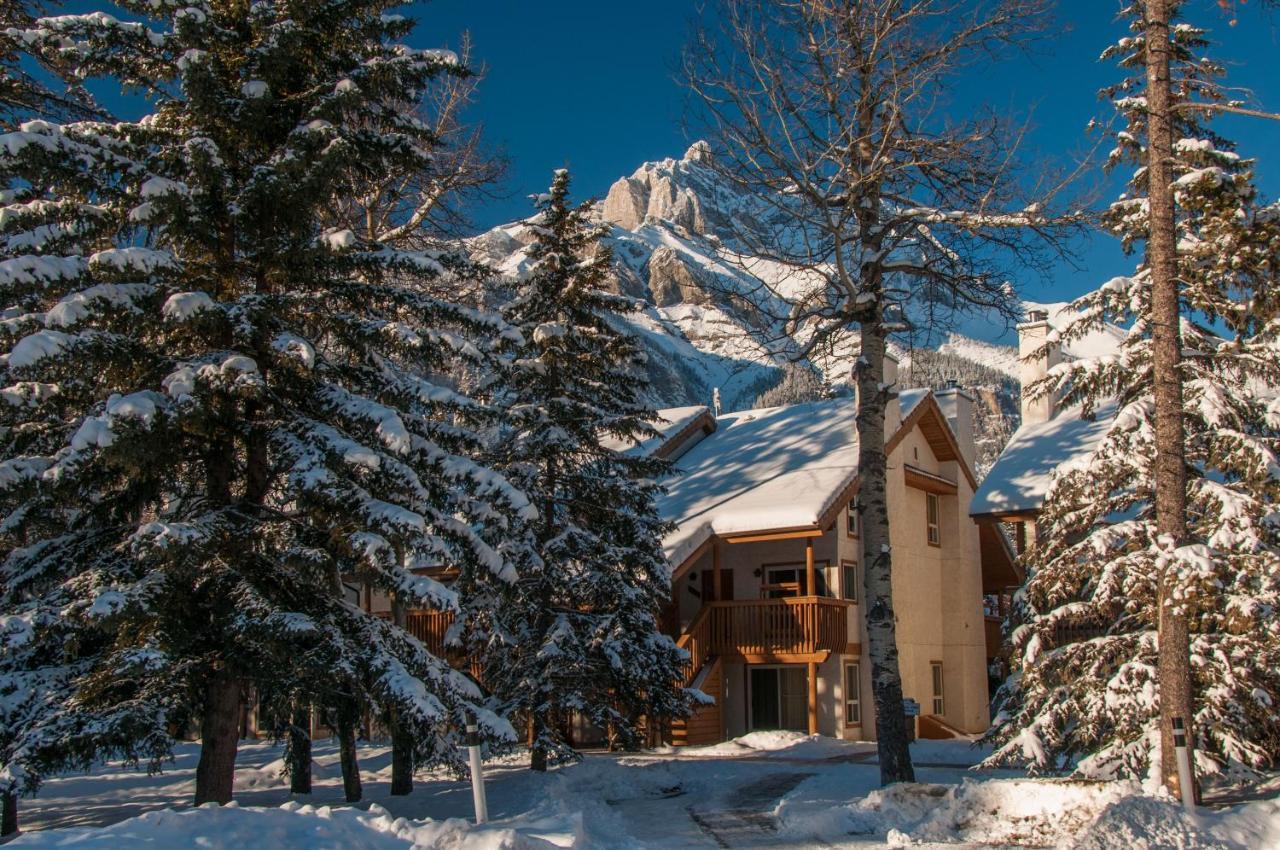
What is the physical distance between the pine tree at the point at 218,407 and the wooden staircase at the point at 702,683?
35.1 ft

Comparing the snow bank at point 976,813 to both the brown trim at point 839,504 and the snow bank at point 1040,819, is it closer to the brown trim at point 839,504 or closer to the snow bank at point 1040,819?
the snow bank at point 1040,819

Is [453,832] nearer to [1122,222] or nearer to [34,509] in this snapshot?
[34,509]

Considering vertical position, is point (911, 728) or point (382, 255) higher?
point (382, 255)

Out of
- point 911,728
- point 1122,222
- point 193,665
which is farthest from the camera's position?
point 911,728

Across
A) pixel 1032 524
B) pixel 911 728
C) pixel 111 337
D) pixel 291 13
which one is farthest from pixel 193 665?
pixel 1032 524

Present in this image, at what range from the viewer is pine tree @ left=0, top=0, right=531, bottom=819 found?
32.3 ft

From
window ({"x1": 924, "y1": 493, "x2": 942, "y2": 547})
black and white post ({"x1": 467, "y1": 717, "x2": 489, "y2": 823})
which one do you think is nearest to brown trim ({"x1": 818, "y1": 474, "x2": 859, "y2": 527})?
window ({"x1": 924, "y1": 493, "x2": 942, "y2": 547})

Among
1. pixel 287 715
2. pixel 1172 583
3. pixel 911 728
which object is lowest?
pixel 911 728

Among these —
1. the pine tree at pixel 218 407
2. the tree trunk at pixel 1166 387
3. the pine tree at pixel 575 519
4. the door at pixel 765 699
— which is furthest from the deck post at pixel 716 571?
the tree trunk at pixel 1166 387

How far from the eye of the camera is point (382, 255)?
1220 centimetres

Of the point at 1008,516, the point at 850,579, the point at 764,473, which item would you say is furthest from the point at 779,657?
the point at 1008,516

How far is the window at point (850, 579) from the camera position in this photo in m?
24.0

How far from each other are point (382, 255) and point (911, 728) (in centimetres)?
1642

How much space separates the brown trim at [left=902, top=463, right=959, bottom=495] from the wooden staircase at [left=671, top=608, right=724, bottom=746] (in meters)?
6.71
